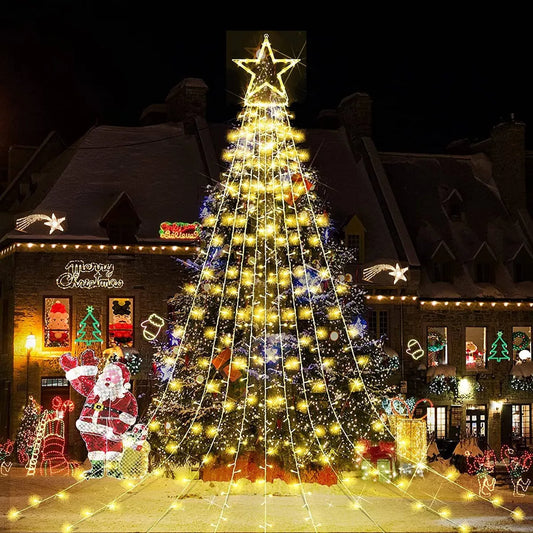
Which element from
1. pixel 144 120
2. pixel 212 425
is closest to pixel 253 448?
pixel 212 425

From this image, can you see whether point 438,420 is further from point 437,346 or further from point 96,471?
point 96,471

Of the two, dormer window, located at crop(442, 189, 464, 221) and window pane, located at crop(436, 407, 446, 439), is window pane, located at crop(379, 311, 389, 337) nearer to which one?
window pane, located at crop(436, 407, 446, 439)

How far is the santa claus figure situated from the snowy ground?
1.70 feet

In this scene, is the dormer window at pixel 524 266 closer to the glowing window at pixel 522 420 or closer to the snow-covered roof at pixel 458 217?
the snow-covered roof at pixel 458 217

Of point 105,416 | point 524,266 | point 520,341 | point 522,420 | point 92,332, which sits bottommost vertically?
point 522,420

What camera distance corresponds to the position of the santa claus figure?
27.4 m

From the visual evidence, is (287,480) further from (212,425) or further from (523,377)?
(523,377)

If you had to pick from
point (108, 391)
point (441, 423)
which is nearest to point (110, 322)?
point (108, 391)

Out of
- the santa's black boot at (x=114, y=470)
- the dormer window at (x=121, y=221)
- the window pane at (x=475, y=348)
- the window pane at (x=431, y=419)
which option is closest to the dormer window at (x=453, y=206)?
the window pane at (x=475, y=348)

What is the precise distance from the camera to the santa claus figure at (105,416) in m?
27.4

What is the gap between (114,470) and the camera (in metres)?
27.4

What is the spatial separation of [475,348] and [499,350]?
0.92 meters

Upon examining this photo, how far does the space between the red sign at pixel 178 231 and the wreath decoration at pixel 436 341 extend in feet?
30.8

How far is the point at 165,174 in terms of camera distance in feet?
126
